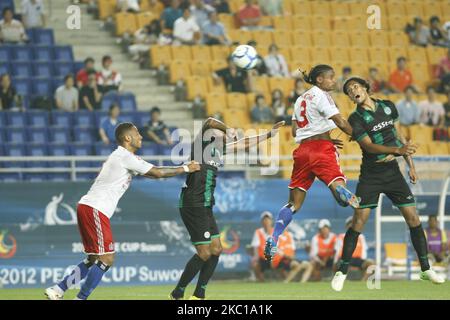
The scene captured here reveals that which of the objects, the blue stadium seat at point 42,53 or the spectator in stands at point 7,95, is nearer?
the spectator in stands at point 7,95

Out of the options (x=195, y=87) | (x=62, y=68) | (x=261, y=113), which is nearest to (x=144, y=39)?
(x=195, y=87)

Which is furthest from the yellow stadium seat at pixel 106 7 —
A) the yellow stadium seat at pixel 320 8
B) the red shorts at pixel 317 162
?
the red shorts at pixel 317 162

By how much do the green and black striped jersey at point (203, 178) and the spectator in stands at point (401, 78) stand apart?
12.6 metres

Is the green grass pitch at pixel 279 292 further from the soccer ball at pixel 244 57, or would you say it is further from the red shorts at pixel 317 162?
the soccer ball at pixel 244 57

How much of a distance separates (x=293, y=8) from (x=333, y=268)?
8.67 meters

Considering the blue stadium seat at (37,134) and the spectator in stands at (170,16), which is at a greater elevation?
the spectator in stands at (170,16)

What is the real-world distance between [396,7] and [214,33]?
18.7 feet

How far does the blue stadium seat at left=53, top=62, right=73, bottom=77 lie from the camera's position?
81.7 feet

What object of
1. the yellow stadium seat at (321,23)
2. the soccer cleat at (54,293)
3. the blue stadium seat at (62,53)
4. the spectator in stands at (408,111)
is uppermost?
the yellow stadium seat at (321,23)

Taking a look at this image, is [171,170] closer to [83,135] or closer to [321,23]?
[83,135]

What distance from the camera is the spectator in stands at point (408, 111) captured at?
1029 inches

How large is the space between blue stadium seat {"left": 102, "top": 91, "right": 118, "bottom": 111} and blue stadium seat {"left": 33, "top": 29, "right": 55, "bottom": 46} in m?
2.13

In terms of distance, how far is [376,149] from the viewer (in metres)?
14.9
